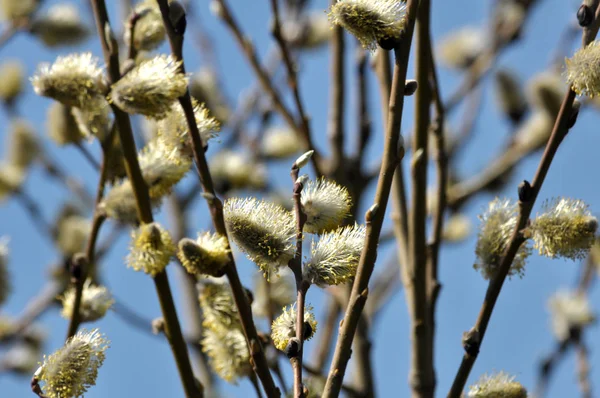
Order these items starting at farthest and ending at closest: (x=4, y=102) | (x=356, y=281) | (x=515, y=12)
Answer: (x=4, y=102) → (x=515, y=12) → (x=356, y=281)

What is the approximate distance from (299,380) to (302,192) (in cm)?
26

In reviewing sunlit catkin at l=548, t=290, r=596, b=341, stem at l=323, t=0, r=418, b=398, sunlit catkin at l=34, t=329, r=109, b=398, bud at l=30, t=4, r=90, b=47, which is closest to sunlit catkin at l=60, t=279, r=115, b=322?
sunlit catkin at l=34, t=329, r=109, b=398

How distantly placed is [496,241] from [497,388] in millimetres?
232

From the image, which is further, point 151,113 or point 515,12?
point 515,12

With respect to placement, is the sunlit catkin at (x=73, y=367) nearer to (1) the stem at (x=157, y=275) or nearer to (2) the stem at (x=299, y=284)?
(1) the stem at (x=157, y=275)

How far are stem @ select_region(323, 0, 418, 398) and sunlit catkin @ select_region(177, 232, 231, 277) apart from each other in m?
0.18

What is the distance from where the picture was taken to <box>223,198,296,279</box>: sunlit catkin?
1120mm

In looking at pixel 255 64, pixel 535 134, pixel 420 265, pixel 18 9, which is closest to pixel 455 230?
pixel 535 134

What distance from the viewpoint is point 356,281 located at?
1.05 m

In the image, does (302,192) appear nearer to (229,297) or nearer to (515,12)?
(229,297)

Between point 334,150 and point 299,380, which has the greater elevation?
point 334,150

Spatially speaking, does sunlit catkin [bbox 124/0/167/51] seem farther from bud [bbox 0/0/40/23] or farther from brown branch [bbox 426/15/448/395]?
bud [bbox 0/0/40/23]

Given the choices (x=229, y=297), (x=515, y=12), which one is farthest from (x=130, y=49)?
(x=515, y=12)

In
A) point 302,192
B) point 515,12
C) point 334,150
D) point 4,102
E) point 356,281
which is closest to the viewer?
point 356,281
